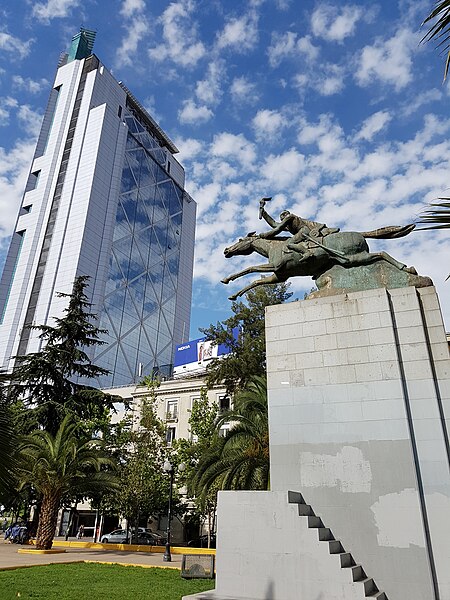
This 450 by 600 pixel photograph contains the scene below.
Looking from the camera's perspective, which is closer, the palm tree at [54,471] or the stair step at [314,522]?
the stair step at [314,522]

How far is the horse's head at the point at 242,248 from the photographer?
12.1 metres

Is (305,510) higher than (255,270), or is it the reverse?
(255,270)

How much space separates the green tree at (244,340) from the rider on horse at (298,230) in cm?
1879

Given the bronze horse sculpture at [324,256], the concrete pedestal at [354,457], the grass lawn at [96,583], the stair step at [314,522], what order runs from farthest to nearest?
the bronze horse sculpture at [324,256] → the grass lawn at [96,583] → the stair step at [314,522] → the concrete pedestal at [354,457]

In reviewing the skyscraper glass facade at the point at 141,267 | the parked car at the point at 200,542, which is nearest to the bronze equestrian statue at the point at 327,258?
the parked car at the point at 200,542

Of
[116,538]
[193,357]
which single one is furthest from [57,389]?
[193,357]

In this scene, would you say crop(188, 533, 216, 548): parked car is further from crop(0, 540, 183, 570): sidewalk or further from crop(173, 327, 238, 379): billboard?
crop(173, 327, 238, 379): billboard

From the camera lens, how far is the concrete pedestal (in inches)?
305

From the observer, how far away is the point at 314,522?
26.9 ft

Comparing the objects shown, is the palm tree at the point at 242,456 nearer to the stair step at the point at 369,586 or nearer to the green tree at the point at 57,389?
the stair step at the point at 369,586

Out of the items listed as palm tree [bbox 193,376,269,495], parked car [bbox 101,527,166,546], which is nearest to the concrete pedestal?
palm tree [bbox 193,376,269,495]

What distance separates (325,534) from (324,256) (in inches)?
224

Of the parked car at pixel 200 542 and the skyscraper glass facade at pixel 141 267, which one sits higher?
the skyscraper glass facade at pixel 141 267

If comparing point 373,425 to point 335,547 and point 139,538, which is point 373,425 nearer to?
point 335,547
